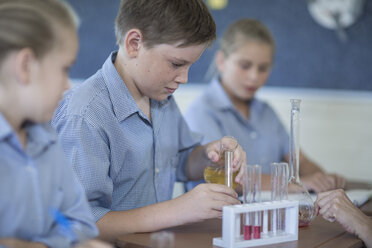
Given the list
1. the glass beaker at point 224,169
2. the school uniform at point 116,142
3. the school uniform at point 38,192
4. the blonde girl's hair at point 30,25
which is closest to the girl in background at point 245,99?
the school uniform at point 116,142

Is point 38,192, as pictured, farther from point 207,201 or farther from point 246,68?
point 246,68

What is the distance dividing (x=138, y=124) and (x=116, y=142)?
0.43ft

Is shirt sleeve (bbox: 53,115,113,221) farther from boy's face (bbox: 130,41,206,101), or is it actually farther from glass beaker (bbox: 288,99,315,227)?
glass beaker (bbox: 288,99,315,227)

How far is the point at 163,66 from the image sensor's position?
153cm

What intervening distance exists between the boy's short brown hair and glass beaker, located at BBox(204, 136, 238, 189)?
0.33 metres

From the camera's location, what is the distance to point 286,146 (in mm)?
2676

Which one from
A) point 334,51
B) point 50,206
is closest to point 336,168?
point 334,51

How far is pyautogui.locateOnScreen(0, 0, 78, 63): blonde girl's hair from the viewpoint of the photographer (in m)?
0.98

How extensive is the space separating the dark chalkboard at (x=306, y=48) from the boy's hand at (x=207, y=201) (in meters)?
2.27

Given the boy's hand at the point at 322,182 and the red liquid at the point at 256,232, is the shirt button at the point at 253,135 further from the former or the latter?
the red liquid at the point at 256,232

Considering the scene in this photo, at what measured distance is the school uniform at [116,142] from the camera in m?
1.38

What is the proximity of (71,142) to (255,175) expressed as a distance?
485mm

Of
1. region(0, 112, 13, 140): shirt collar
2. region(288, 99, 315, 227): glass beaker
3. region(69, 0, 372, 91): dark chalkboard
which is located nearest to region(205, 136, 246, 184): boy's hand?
region(288, 99, 315, 227): glass beaker

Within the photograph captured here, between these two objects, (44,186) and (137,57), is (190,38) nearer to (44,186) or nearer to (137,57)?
(137,57)
